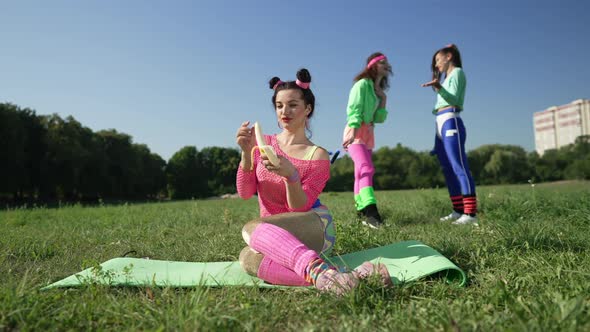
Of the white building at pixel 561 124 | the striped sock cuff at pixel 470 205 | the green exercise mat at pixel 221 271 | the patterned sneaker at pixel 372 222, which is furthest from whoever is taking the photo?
the white building at pixel 561 124

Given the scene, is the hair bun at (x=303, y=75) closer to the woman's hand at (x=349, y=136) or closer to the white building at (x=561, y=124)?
the woman's hand at (x=349, y=136)

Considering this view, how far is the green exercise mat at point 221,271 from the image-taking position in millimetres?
2367

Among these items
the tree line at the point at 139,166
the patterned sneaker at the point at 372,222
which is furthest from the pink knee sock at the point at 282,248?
the tree line at the point at 139,166

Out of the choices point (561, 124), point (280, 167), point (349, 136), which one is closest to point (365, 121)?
point (349, 136)

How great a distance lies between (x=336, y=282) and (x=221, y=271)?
3.55 feet

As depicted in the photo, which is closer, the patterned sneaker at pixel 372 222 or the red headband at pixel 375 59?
the patterned sneaker at pixel 372 222

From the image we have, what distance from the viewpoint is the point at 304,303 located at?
2.00 metres

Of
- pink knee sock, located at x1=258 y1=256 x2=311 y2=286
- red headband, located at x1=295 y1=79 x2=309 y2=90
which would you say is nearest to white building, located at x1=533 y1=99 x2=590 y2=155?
red headband, located at x1=295 y1=79 x2=309 y2=90

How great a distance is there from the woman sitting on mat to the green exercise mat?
150mm

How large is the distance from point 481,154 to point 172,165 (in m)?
47.2

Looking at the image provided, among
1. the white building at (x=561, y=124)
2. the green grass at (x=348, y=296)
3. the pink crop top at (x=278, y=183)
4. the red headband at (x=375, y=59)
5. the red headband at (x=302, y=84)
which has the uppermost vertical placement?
the white building at (x=561, y=124)

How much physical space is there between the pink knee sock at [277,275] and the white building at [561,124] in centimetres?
12020

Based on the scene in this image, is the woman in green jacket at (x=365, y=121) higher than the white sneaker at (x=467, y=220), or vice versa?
the woman in green jacket at (x=365, y=121)

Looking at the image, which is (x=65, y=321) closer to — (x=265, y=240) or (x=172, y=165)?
(x=265, y=240)
